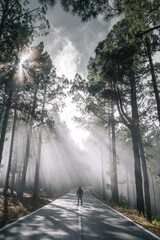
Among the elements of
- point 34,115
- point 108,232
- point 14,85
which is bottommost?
point 108,232

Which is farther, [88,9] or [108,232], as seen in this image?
[88,9]

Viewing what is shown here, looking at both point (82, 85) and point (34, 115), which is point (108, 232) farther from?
point (82, 85)

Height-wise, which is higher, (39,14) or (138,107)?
(39,14)

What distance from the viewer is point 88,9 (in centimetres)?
675

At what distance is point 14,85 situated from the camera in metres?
10.8

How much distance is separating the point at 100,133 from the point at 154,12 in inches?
824

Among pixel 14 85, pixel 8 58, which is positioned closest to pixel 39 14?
pixel 8 58

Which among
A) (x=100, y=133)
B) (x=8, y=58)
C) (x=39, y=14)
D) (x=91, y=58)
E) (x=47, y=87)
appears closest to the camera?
(x=39, y=14)

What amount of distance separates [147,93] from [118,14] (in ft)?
19.1

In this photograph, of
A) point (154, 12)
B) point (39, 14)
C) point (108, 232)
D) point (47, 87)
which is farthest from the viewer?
point (47, 87)

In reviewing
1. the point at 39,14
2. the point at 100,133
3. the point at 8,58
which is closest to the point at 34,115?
the point at 8,58

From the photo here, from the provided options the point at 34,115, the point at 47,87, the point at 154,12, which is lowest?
the point at 34,115

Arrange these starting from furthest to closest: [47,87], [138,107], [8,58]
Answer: [47,87]
[138,107]
[8,58]

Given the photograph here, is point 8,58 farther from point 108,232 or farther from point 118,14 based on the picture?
point 108,232
